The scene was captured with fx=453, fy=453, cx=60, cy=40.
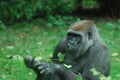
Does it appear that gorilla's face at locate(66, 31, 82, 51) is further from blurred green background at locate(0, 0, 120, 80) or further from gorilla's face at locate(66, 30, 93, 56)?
blurred green background at locate(0, 0, 120, 80)

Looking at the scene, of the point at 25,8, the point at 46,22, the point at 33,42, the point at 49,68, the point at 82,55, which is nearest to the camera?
the point at 49,68

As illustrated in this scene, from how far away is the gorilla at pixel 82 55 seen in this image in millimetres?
6055

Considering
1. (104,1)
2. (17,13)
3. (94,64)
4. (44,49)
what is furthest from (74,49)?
(104,1)

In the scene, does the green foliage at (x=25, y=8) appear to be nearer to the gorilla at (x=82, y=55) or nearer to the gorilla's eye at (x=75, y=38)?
the gorilla at (x=82, y=55)

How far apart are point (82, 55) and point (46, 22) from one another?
264 inches

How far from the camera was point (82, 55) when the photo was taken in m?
6.33

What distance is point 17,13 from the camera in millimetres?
12352

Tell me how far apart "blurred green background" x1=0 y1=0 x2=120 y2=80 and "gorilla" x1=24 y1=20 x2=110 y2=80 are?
1.99 m

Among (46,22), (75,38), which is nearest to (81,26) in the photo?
(75,38)

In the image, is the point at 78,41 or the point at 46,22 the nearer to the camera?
the point at 78,41

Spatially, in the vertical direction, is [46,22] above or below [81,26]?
below

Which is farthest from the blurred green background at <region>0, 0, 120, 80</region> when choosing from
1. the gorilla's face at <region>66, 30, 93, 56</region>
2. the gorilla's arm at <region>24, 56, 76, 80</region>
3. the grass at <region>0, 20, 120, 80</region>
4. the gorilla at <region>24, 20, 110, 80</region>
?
the gorilla's arm at <region>24, 56, 76, 80</region>

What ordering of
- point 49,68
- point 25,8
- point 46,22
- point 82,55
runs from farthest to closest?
point 46,22 < point 25,8 < point 82,55 < point 49,68

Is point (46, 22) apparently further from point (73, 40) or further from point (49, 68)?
point (49, 68)
